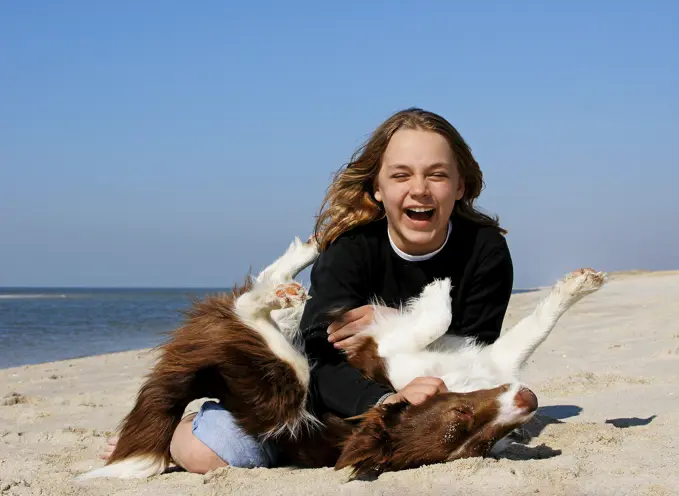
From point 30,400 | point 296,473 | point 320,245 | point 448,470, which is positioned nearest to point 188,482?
point 296,473

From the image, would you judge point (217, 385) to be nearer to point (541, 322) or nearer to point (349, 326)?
point (349, 326)

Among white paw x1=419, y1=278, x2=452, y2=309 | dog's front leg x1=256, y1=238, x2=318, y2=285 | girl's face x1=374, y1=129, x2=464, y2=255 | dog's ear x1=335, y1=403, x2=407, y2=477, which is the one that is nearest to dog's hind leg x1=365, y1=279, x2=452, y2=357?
white paw x1=419, y1=278, x2=452, y2=309

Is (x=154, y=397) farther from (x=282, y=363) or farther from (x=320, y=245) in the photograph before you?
(x=320, y=245)

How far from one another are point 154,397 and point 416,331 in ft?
4.07

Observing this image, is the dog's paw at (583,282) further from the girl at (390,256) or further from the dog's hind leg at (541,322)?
the girl at (390,256)

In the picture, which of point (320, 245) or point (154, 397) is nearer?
point (154, 397)

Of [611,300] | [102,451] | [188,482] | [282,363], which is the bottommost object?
[611,300]

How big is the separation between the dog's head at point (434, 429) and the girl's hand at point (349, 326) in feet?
1.94

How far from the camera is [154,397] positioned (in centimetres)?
339

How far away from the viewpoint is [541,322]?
12.0 feet

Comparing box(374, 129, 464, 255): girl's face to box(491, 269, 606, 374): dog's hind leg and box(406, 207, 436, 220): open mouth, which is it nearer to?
box(406, 207, 436, 220): open mouth

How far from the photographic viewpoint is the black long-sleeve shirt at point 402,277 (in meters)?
3.57

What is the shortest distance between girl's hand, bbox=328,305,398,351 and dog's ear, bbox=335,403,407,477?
61cm

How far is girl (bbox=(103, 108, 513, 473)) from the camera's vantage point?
3.35m
